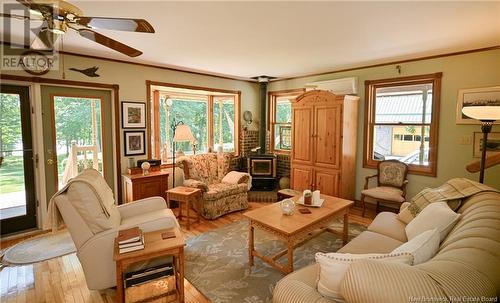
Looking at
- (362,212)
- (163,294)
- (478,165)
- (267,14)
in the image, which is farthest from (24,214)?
(478,165)

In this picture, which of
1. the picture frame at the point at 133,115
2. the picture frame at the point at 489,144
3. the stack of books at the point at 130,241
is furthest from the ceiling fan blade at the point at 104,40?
the picture frame at the point at 489,144

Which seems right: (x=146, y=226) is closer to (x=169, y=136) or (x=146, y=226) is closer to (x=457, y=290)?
(x=457, y=290)

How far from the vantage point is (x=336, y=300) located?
1321 mm

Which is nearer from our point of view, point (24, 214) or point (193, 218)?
point (24, 214)

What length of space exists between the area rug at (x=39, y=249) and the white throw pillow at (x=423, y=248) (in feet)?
11.4

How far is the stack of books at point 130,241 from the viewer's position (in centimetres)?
197

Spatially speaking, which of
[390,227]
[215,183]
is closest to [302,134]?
[215,183]

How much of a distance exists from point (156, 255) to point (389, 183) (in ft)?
12.0

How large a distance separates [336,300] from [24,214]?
13.7 feet

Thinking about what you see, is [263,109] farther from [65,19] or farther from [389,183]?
[65,19]

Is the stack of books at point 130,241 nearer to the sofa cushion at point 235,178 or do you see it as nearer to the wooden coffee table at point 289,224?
the wooden coffee table at point 289,224

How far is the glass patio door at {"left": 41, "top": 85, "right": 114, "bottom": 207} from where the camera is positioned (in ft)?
11.7

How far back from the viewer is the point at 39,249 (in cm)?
310

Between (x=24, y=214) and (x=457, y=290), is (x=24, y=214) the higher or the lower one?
the lower one
